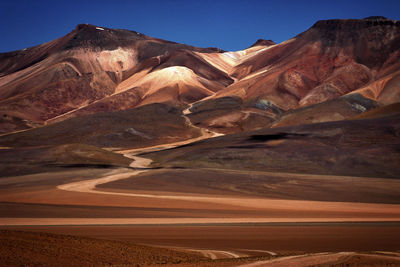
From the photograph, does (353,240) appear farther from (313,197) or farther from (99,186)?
(99,186)

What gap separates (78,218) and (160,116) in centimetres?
11985

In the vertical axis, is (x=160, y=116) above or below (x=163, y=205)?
above

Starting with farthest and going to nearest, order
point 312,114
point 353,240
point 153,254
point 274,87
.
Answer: point 274,87 < point 312,114 < point 353,240 < point 153,254

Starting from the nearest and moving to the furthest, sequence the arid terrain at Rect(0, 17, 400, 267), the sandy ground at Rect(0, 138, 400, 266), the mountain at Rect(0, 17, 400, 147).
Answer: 1. the arid terrain at Rect(0, 17, 400, 267)
2. the sandy ground at Rect(0, 138, 400, 266)
3. the mountain at Rect(0, 17, 400, 147)

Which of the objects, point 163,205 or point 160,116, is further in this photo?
point 160,116

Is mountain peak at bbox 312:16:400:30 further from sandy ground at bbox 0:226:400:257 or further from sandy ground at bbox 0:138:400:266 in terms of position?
sandy ground at bbox 0:226:400:257

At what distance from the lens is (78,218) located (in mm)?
26188

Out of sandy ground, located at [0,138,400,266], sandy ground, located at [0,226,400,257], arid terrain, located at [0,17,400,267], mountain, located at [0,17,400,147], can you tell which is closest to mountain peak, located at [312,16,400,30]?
mountain, located at [0,17,400,147]

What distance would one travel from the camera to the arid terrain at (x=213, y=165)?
17484 mm

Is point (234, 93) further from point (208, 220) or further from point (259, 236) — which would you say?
point (259, 236)

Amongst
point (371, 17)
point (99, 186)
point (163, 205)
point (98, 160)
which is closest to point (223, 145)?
point (98, 160)

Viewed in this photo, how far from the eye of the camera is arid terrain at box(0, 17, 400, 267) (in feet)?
57.4

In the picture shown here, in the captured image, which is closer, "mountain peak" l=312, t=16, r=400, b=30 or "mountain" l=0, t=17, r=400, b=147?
"mountain" l=0, t=17, r=400, b=147

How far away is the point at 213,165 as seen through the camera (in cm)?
7275
